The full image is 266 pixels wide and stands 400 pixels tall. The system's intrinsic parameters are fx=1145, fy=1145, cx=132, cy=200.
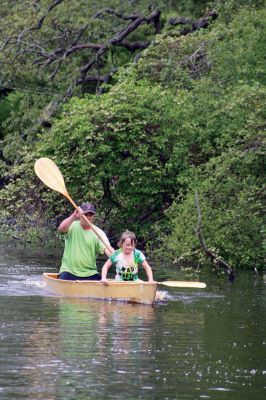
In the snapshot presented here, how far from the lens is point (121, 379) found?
1066cm

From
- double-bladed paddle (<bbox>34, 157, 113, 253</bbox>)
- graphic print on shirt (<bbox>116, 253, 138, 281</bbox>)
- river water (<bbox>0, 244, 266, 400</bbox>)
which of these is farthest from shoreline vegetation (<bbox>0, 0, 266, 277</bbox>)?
graphic print on shirt (<bbox>116, 253, 138, 281</bbox>)

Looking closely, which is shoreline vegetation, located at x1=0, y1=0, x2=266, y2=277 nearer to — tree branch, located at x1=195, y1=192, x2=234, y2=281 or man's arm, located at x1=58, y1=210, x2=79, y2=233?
tree branch, located at x1=195, y1=192, x2=234, y2=281

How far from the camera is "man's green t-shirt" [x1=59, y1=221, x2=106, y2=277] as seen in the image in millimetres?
17578

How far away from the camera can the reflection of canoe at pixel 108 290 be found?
53.9ft

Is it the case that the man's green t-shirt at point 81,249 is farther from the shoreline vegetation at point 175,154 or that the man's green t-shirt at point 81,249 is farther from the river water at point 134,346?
the shoreline vegetation at point 175,154

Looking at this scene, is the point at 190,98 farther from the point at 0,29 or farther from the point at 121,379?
the point at 121,379

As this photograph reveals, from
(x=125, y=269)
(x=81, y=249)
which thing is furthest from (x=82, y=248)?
(x=125, y=269)

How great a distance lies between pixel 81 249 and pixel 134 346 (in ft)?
17.0

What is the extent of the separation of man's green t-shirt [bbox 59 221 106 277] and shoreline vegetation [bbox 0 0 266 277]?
→ 3.00m

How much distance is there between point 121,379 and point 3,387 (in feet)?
3.84

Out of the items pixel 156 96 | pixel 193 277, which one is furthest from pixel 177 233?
pixel 156 96

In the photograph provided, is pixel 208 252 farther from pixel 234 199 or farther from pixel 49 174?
pixel 49 174

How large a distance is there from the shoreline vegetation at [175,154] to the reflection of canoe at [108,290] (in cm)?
359

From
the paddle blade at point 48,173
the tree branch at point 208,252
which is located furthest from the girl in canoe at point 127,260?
the tree branch at point 208,252
